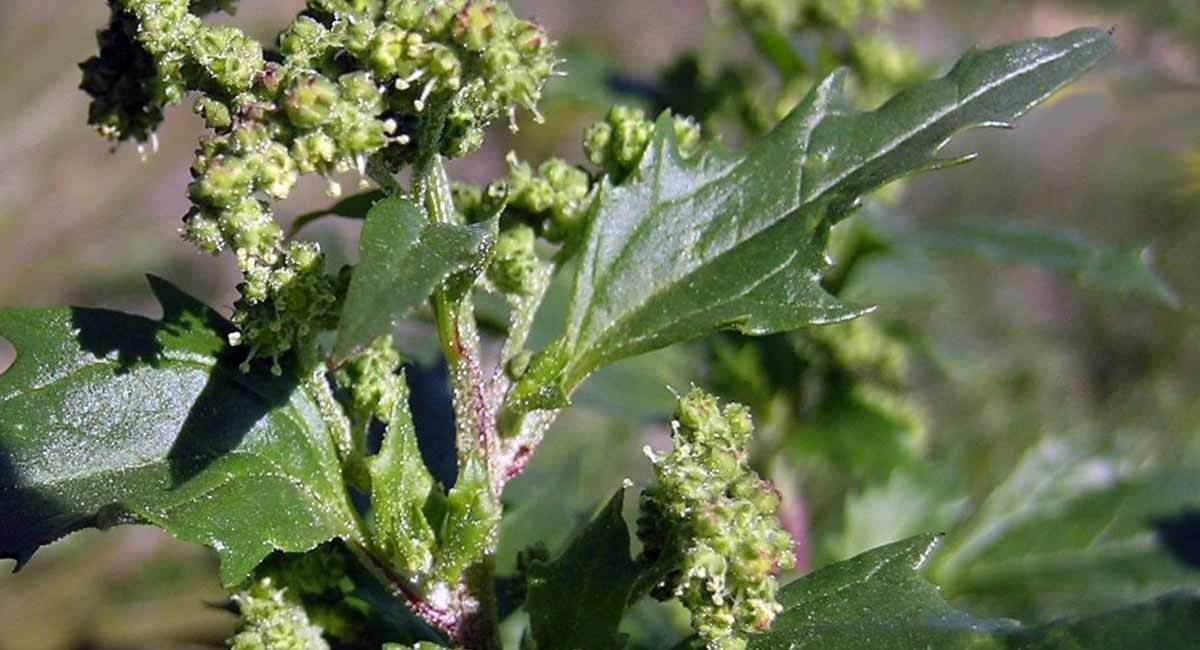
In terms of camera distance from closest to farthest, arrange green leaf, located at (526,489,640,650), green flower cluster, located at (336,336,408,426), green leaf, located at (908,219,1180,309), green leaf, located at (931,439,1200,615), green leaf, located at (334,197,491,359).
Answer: green leaf, located at (334,197,491,359) → green leaf, located at (526,489,640,650) → green flower cluster, located at (336,336,408,426) → green leaf, located at (908,219,1180,309) → green leaf, located at (931,439,1200,615)

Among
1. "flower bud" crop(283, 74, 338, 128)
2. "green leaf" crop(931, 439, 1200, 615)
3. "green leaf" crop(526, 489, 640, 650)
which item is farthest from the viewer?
"green leaf" crop(931, 439, 1200, 615)

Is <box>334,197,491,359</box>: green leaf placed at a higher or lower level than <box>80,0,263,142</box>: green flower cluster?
lower

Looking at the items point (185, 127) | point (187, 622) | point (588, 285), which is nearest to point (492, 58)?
point (588, 285)

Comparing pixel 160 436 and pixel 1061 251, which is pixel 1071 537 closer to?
pixel 1061 251

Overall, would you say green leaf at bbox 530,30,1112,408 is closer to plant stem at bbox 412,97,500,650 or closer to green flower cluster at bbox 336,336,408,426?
plant stem at bbox 412,97,500,650

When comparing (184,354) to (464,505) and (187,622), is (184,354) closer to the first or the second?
(464,505)

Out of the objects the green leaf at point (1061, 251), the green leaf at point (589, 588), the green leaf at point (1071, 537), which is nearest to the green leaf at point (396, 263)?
the green leaf at point (589, 588)

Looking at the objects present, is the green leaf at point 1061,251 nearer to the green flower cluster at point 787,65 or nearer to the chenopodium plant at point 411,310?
the green flower cluster at point 787,65

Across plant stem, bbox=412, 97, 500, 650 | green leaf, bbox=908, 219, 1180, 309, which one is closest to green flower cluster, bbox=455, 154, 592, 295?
plant stem, bbox=412, 97, 500, 650

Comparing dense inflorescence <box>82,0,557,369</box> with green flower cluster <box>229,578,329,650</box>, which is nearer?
dense inflorescence <box>82,0,557,369</box>
